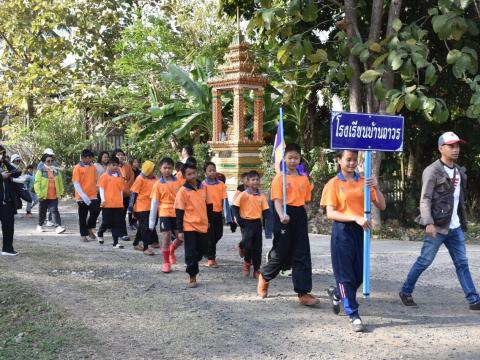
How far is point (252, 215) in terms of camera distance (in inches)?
269

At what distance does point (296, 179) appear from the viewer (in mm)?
5883

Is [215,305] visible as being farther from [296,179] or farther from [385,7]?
[385,7]

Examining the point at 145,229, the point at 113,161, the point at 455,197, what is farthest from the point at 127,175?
the point at 455,197

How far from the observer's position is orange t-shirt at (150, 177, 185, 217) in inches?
299

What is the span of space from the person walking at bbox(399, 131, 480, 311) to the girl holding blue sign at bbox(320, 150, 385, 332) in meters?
0.55

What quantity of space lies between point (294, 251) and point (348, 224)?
81 centimetres

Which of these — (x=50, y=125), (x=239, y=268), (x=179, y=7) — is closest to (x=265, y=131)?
(x=179, y=7)

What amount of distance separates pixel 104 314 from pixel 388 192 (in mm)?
8611

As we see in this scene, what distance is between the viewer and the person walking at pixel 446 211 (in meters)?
5.28

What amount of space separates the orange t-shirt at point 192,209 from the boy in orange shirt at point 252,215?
514 mm

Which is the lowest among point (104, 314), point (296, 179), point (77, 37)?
point (104, 314)

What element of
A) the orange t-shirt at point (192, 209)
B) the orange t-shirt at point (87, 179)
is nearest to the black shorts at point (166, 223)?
the orange t-shirt at point (192, 209)

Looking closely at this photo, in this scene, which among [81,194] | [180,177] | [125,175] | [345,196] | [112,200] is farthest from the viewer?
[125,175]

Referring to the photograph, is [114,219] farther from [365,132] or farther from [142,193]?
[365,132]
